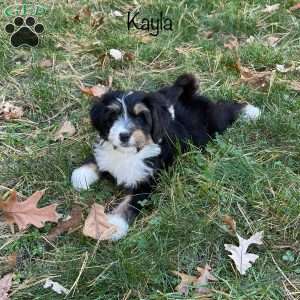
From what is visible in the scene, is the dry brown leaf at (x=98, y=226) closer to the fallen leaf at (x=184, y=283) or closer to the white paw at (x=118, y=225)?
the white paw at (x=118, y=225)

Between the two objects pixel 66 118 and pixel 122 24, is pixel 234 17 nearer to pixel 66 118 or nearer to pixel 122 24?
pixel 122 24

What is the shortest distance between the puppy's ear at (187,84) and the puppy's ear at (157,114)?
24.0 inches

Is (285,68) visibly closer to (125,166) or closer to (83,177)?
(125,166)

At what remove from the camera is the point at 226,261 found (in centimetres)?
312

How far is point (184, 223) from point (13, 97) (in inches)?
80.8

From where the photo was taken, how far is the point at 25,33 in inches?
203

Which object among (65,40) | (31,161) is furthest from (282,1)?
(31,161)

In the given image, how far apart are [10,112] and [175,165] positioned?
146cm

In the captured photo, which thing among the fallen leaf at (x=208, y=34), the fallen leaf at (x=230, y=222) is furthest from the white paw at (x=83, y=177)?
the fallen leaf at (x=208, y=34)

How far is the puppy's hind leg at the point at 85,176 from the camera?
363cm

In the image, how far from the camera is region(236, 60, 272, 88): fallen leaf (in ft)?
15.4

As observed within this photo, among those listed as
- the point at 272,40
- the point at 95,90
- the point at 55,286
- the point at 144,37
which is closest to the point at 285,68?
the point at 272,40

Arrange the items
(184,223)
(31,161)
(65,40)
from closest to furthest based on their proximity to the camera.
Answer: (184,223)
(31,161)
(65,40)

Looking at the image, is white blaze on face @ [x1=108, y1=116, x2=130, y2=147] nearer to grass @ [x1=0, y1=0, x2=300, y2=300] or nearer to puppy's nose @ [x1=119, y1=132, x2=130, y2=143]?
puppy's nose @ [x1=119, y1=132, x2=130, y2=143]
